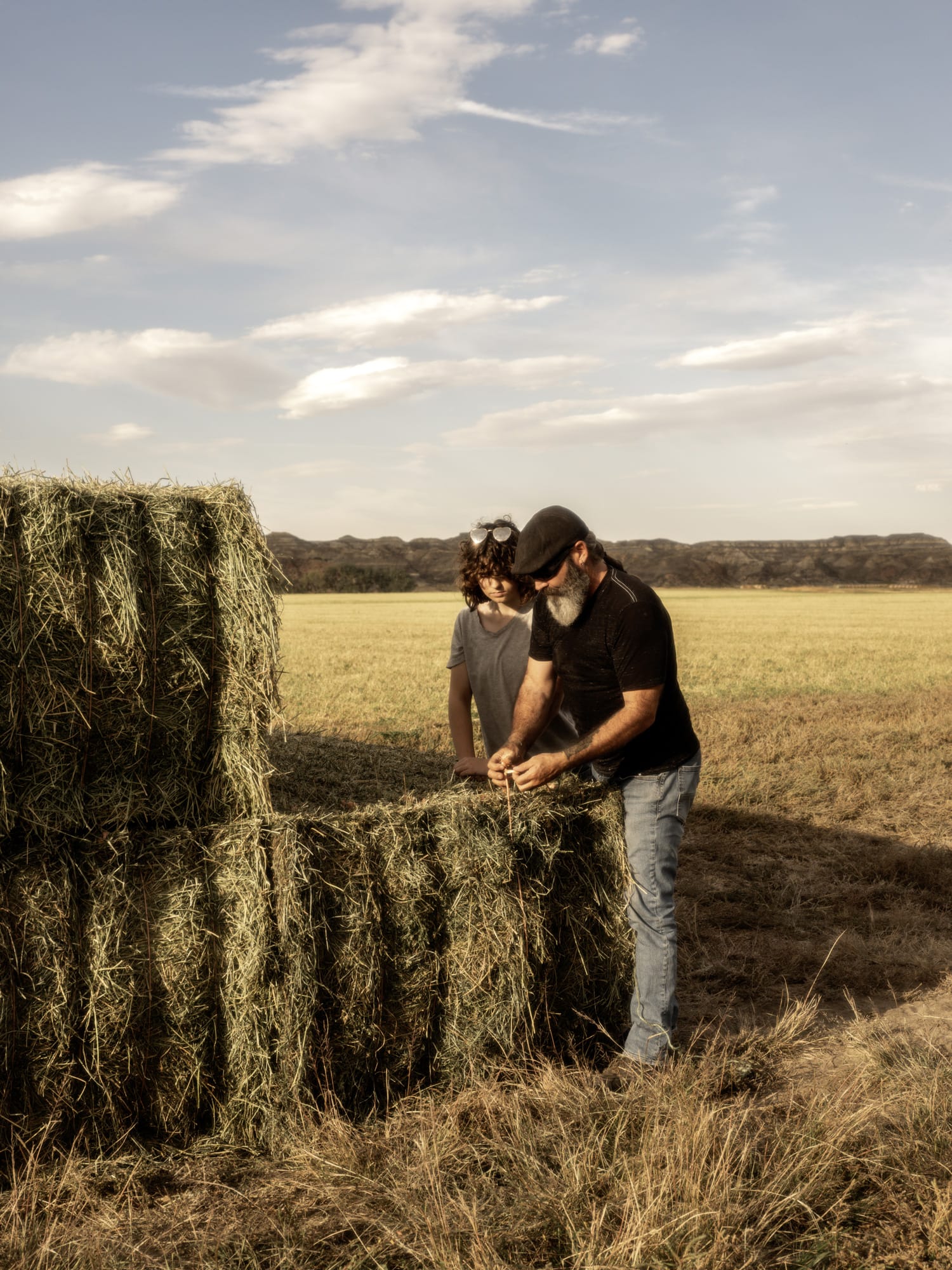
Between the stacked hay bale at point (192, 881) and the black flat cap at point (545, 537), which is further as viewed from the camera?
the black flat cap at point (545, 537)

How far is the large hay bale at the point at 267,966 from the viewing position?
Answer: 3.41 meters

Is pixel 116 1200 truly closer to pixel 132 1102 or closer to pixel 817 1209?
pixel 132 1102

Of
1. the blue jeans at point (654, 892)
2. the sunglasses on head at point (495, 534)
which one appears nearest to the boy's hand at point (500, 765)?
the blue jeans at point (654, 892)

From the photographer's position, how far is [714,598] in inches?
2763

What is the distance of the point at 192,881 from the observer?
3.60m

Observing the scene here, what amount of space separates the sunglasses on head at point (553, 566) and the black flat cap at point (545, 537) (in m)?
0.01

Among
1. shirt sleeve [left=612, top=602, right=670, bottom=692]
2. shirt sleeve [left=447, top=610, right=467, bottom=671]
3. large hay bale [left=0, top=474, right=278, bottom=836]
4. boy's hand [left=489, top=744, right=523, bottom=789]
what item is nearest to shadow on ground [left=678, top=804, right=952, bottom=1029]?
boy's hand [left=489, top=744, right=523, bottom=789]

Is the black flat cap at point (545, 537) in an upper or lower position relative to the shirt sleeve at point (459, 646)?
upper

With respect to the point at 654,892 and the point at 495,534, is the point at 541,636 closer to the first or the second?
the point at 495,534

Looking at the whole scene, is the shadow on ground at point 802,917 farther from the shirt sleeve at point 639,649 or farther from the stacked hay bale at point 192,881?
the shirt sleeve at point 639,649

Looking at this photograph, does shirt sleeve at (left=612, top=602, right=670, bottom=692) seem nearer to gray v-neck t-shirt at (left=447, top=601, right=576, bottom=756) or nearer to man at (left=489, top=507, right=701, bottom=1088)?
man at (left=489, top=507, right=701, bottom=1088)

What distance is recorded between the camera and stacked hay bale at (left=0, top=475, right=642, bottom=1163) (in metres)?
3.45

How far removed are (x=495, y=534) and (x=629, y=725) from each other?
4.14 ft

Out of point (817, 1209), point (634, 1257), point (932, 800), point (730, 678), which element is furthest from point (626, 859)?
point (730, 678)
